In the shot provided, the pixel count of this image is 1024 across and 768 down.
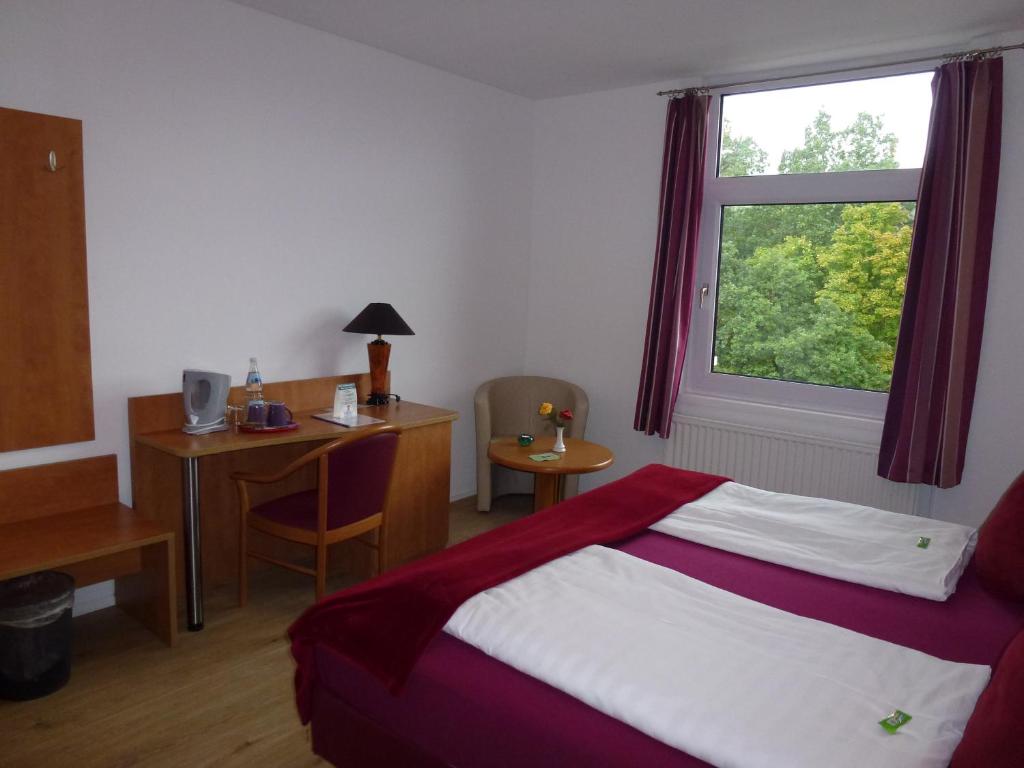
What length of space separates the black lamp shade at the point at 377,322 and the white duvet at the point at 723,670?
1934 millimetres

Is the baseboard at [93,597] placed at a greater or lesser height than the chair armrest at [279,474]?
lesser

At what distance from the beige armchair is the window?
2.26 feet

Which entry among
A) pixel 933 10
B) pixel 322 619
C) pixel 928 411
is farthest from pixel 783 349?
pixel 322 619

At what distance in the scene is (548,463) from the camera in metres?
3.49

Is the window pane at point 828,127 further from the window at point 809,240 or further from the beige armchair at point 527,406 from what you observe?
the beige armchair at point 527,406

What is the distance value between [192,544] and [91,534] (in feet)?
1.18

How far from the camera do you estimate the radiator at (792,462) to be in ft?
11.9

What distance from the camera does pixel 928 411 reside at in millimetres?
3398

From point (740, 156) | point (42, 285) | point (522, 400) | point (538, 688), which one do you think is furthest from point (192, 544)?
point (740, 156)

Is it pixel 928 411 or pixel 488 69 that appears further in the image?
pixel 488 69

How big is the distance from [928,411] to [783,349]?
32.5 inches

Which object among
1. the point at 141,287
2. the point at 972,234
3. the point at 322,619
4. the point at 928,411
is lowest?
the point at 322,619

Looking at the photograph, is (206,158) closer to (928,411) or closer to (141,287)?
(141,287)

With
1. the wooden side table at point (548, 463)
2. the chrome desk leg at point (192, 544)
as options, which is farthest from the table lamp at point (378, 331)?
the chrome desk leg at point (192, 544)
